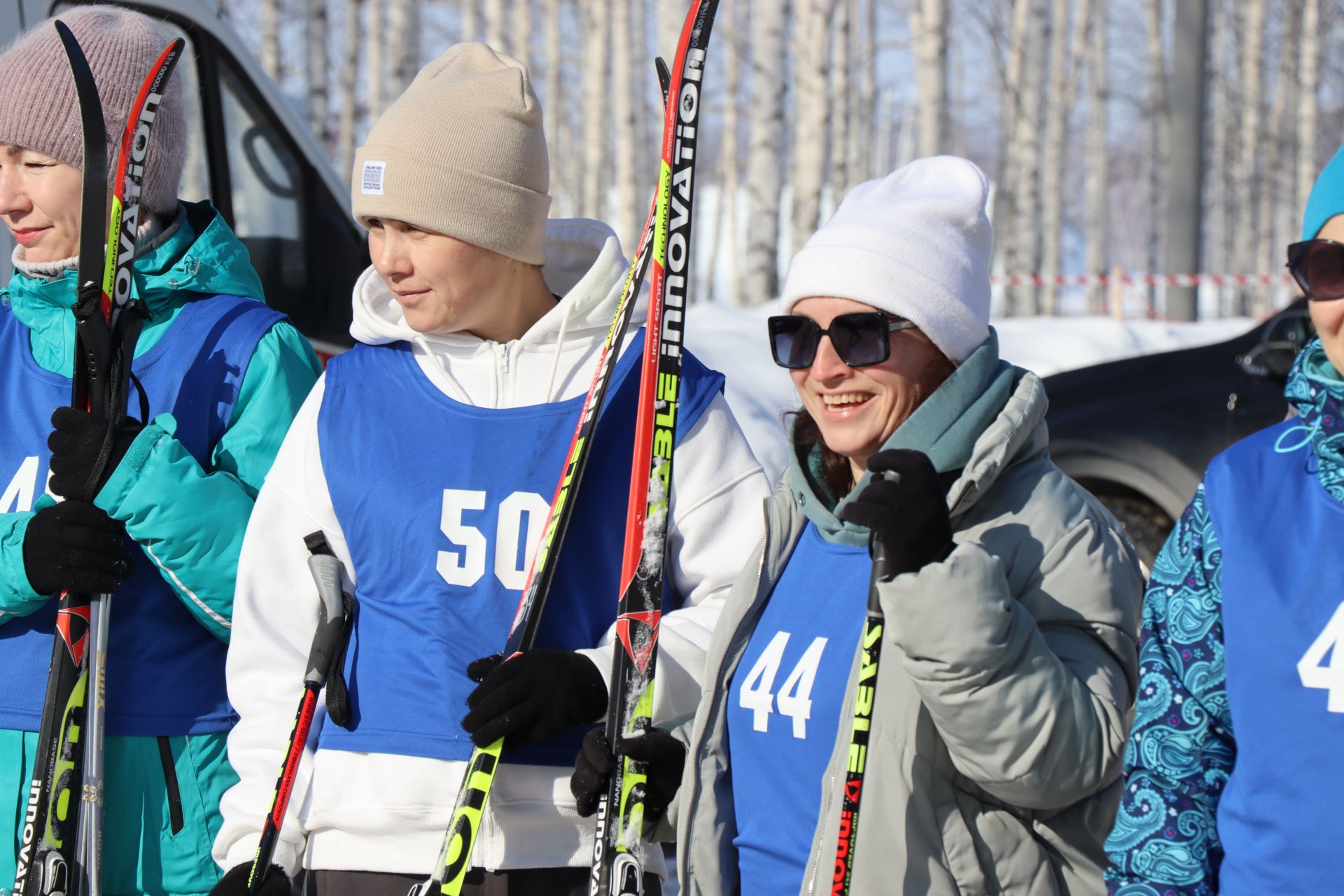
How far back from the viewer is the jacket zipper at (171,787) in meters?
2.63

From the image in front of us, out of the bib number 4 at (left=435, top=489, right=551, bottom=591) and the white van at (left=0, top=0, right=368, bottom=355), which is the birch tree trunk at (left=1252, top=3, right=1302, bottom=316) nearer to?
the white van at (left=0, top=0, right=368, bottom=355)

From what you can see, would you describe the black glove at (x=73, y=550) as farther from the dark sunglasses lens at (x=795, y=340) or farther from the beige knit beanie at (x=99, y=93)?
the dark sunglasses lens at (x=795, y=340)

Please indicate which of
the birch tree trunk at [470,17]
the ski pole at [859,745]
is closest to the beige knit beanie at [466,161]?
the ski pole at [859,745]

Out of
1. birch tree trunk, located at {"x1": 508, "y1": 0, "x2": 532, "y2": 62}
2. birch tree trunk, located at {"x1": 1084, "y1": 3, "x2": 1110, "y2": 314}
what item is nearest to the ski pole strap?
birch tree trunk, located at {"x1": 508, "y1": 0, "x2": 532, "y2": 62}

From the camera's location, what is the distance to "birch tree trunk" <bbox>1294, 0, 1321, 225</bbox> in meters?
26.7

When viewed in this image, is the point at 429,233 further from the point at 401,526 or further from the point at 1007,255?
the point at 1007,255

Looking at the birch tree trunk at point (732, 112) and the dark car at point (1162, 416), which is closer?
the dark car at point (1162, 416)

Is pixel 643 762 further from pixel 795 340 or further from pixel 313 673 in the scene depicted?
pixel 795 340

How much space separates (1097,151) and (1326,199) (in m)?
29.2

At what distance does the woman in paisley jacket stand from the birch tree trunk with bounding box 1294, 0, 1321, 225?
26686mm

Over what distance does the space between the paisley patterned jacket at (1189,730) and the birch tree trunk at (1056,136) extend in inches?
964

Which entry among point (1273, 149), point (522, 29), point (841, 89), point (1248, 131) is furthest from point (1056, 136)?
point (1273, 149)

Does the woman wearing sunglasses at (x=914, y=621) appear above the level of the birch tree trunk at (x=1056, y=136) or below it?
below

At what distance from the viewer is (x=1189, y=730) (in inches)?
71.9
